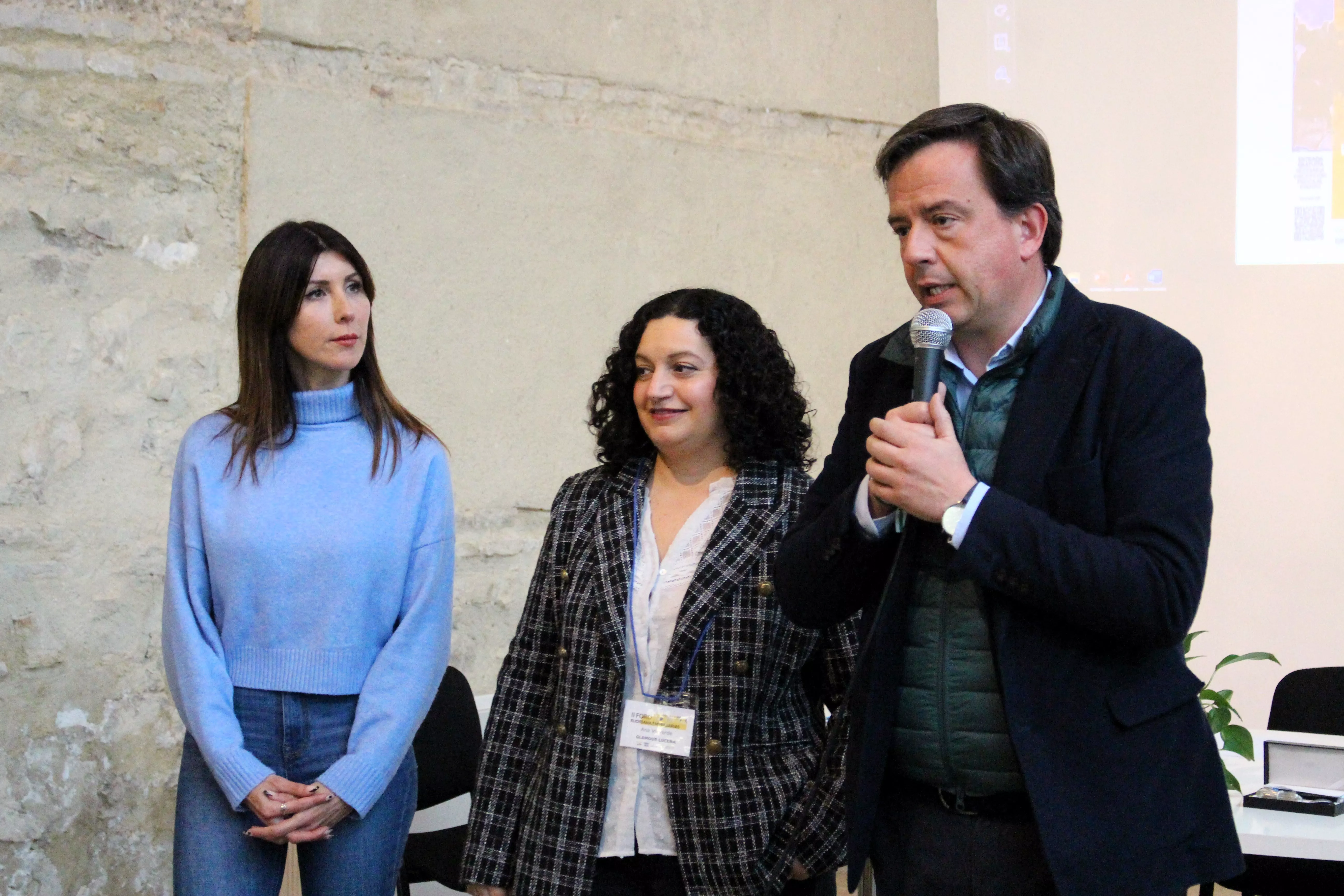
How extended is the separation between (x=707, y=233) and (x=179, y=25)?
1.93m

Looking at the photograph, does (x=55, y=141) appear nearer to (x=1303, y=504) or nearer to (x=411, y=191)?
(x=411, y=191)

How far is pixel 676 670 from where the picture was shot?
2166 mm

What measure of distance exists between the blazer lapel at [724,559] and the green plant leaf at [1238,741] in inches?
48.3

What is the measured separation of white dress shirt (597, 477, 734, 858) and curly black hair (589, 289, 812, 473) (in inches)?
5.4

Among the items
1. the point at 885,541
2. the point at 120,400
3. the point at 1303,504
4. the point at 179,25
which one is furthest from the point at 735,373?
the point at 1303,504

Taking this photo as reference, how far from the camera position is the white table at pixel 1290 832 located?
2.54 meters

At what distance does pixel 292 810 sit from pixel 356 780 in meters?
0.11

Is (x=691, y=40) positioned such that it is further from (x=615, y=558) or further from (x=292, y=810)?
(x=292, y=810)

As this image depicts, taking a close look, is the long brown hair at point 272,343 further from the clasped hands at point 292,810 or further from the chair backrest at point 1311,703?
the chair backrest at point 1311,703

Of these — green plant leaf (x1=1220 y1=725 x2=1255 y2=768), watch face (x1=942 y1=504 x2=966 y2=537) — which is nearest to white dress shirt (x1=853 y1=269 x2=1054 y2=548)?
watch face (x1=942 y1=504 x2=966 y2=537)

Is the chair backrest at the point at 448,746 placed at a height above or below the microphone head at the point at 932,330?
below

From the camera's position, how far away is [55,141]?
346cm

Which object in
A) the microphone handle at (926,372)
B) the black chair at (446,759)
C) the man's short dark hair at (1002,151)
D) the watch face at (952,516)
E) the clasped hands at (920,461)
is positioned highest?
the man's short dark hair at (1002,151)

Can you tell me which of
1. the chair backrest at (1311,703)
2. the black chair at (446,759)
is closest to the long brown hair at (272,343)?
the black chair at (446,759)
